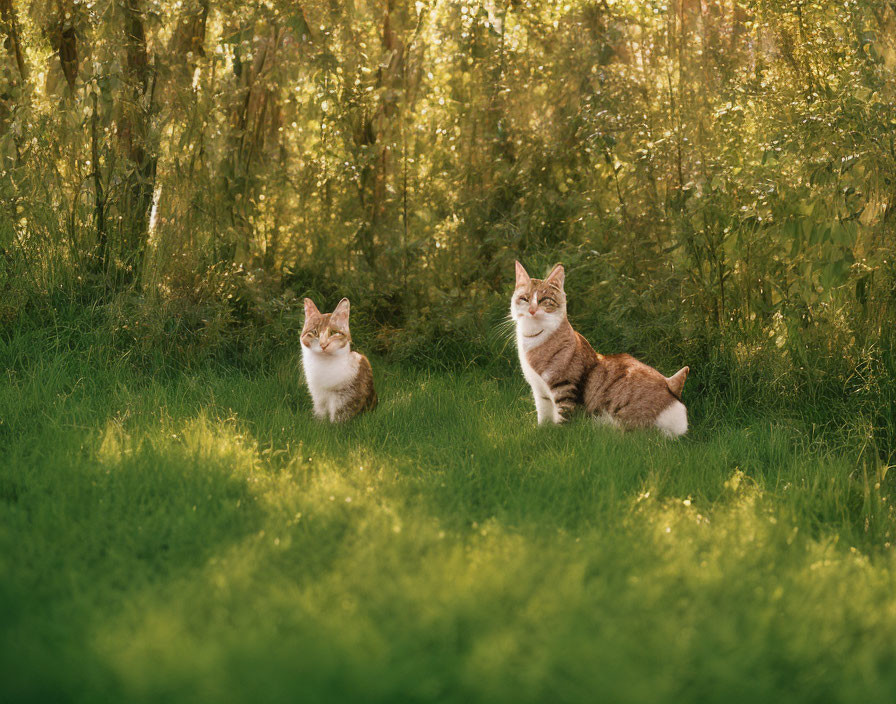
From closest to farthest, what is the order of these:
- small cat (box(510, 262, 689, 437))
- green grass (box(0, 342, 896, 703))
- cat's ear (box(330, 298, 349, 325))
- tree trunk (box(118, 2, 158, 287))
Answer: green grass (box(0, 342, 896, 703)) < small cat (box(510, 262, 689, 437)) < cat's ear (box(330, 298, 349, 325)) < tree trunk (box(118, 2, 158, 287))

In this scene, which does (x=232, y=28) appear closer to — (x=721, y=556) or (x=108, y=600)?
(x=108, y=600)

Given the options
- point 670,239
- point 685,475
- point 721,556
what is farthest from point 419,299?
point 721,556

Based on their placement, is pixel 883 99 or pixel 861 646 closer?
pixel 861 646

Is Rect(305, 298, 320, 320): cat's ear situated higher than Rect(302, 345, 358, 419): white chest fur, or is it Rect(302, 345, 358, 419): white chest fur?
Rect(305, 298, 320, 320): cat's ear

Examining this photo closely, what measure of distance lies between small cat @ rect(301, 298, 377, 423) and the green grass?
181mm

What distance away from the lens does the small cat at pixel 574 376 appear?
5031mm

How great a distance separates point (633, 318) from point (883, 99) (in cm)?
217

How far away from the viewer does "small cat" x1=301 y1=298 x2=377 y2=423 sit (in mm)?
5266

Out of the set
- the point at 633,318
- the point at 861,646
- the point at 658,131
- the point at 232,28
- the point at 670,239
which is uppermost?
the point at 232,28

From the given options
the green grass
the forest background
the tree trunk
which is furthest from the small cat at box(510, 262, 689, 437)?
the tree trunk

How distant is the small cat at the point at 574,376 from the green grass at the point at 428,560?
0.19 meters

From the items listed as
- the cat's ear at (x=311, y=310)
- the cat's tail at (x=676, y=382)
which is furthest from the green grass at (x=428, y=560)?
the cat's ear at (x=311, y=310)

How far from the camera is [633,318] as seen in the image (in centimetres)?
635

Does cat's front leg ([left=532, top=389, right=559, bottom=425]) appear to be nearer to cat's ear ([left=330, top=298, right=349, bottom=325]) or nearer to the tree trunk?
cat's ear ([left=330, top=298, right=349, bottom=325])
